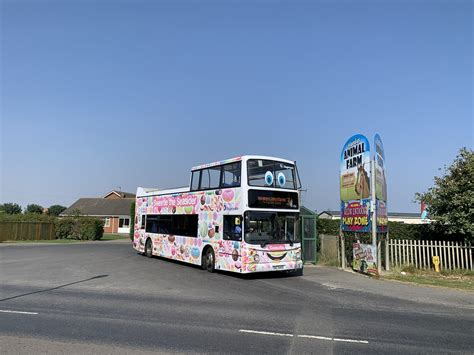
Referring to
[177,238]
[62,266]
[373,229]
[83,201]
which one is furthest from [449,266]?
[83,201]

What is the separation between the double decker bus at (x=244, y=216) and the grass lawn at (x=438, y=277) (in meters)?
3.72

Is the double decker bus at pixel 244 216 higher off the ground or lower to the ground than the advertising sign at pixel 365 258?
higher

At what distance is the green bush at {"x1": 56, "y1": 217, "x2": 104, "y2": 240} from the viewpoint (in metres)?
41.7

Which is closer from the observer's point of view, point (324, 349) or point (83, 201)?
point (324, 349)

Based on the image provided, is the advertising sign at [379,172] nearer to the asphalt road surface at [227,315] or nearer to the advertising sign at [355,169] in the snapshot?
the advertising sign at [355,169]

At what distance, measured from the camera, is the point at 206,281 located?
44.3ft

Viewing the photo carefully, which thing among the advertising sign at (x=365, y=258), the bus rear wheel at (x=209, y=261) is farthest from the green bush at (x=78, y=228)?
the advertising sign at (x=365, y=258)

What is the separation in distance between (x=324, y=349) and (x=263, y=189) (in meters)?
8.60

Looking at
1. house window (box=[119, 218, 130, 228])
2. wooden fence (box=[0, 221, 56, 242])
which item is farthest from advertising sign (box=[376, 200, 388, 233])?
house window (box=[119, 218, 130, 228])

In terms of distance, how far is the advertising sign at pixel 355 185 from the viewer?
15688mm

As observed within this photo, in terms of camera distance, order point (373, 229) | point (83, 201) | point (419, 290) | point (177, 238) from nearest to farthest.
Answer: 1. point (419, 290)
2. point (373, 229)
3. point (177, 238)
4. point (83, 201)

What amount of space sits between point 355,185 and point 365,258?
2.97 m

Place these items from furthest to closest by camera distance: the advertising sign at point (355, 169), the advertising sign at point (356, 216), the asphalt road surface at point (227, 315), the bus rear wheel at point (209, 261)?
the bus rear wheel at point (209, 261) < the advertising sign at point (355, 169) < the advertising sign at point (356, 216) < the asphalt road surface at point (227, 315)

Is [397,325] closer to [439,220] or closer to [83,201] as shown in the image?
[439,220]
